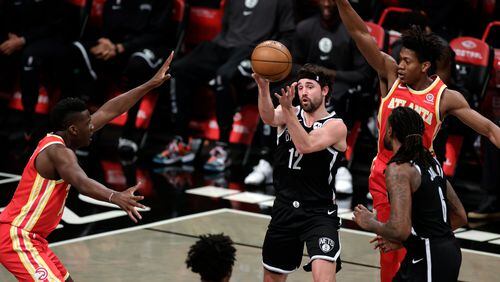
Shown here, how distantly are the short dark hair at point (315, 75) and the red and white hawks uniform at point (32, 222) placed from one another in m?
1.58

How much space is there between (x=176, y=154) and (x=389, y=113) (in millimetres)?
5213

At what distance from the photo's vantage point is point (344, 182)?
10.3 meters

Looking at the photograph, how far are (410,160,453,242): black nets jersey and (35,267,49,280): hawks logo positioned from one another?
201 cm

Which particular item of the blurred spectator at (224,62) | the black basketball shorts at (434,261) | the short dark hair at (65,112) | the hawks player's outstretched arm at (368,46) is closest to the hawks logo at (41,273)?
the short dark hair at (65,112)

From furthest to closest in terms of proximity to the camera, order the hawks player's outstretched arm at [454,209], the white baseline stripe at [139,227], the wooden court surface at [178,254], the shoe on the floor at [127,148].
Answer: the shoe on the floor at [127,148] < the white baseline stripe at [139,227] < the wooden court surface at [178,254] < the hawks player's outstretched arm at [454,209]

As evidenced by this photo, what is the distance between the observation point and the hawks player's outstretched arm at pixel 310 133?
600 centimetres

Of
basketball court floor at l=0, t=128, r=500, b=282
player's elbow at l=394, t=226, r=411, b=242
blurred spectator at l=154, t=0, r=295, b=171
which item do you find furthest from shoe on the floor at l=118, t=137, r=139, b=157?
player's elbow at l=394, t=226, r=411, b=242

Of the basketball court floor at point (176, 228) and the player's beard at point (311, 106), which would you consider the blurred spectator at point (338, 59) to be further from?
the player's beard at point (311, 106)

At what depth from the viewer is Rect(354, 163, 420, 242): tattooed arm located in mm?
5172

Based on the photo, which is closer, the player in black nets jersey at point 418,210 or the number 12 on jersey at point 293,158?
the player in black nets jersey at point 418,210

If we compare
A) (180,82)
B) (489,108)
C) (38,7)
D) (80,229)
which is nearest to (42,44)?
(38,7)

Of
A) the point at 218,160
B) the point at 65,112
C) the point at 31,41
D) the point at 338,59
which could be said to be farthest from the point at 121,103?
the point at 31,41

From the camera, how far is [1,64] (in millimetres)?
13000

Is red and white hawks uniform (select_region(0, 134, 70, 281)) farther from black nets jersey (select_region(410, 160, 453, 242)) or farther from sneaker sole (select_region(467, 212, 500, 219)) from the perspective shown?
sneaker sole (select_region(467, 212, 500, 219))
